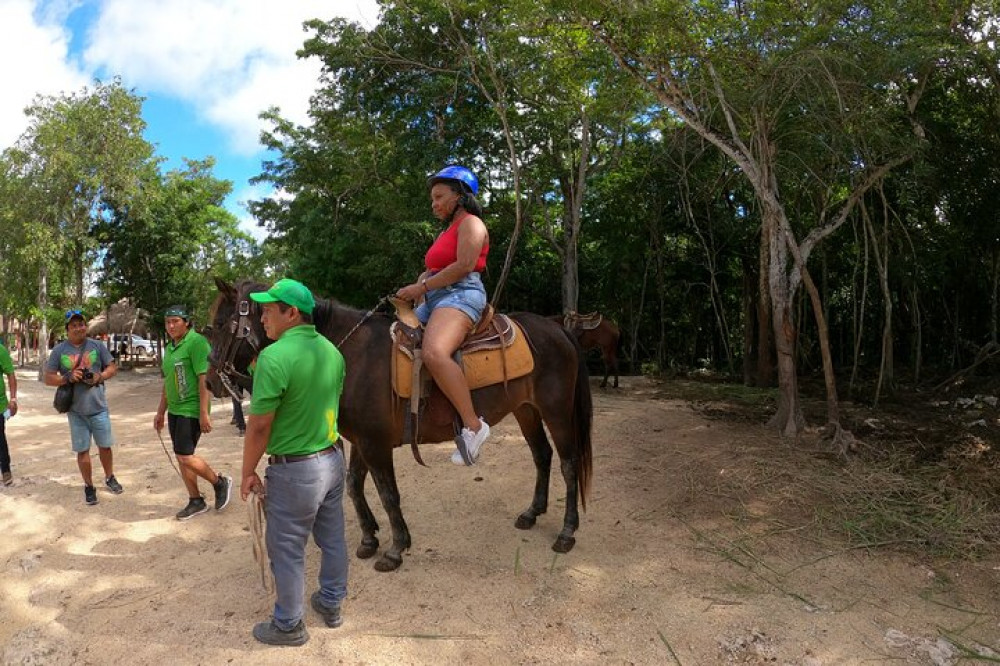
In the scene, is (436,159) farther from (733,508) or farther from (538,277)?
(733,508)

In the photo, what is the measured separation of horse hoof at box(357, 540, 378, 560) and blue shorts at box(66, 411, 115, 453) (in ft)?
9.99

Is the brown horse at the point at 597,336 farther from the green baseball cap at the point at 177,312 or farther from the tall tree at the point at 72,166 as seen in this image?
the tall tree at the point at 72,166

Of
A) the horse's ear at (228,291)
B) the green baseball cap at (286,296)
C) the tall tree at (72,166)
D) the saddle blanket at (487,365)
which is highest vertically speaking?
the tall tree at (72,166)

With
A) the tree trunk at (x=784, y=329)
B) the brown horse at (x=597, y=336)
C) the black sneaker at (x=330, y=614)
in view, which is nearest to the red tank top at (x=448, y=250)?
the black sneaker at (x=330, y=614)

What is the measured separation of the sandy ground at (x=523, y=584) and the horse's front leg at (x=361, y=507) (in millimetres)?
104

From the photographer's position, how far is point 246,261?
2566 centimetres

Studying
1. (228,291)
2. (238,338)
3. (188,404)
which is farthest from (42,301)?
(238,338)

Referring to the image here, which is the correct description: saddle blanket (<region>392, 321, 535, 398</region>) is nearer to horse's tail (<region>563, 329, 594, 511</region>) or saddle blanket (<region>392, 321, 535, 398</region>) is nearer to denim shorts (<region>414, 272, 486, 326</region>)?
denim shorts (<region>414, 272, 486, 326</region>)

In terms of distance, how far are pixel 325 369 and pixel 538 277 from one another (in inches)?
547

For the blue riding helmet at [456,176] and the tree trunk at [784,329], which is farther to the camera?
the tree trunk at [784,329]

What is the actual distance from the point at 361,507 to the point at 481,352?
4.46 feet

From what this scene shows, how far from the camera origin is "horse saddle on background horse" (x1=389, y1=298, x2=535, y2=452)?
3.82 m

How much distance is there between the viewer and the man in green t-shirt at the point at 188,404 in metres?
4.97

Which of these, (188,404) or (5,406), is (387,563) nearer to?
(188,404)
